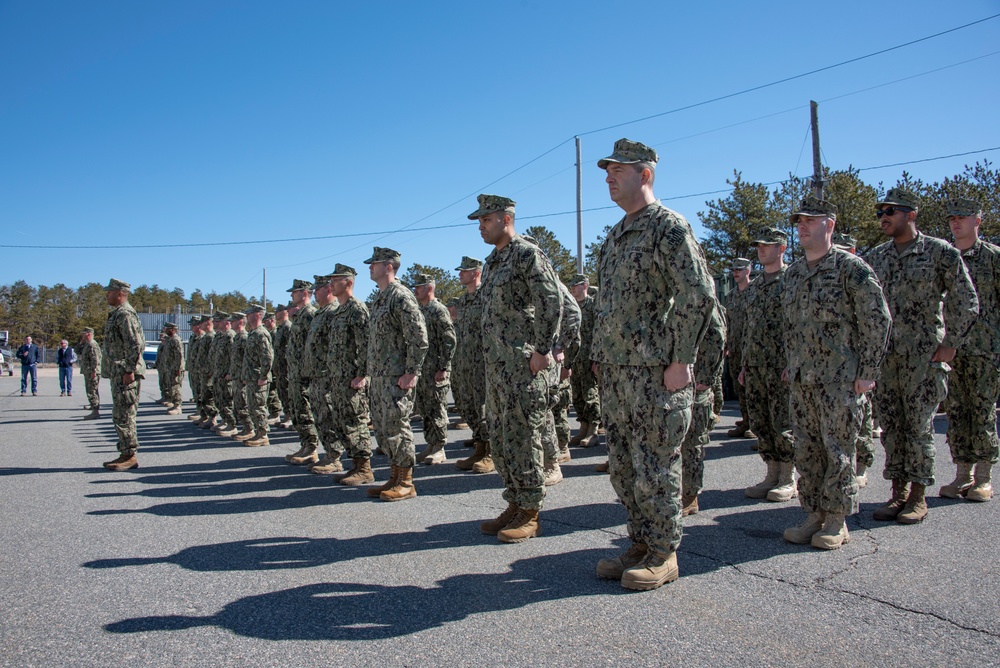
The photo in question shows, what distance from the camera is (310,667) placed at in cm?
275

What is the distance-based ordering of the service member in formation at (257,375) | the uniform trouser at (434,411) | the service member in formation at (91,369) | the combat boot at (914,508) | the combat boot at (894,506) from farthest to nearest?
the service member in formation at (91,369), the service member in formation at (257,375), the uniform trouser at (434,411), the combat boot at (894,506), the combat boot at (914,508)

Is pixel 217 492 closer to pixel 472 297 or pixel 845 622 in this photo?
pixel 472 297

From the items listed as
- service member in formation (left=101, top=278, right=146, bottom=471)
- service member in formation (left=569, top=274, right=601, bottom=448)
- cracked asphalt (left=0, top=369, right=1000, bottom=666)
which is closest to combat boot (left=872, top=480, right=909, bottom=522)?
cracked asphalt (left=0, top=369, right=1000, bottom=666)

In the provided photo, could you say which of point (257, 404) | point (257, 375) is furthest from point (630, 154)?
point (257, 404)

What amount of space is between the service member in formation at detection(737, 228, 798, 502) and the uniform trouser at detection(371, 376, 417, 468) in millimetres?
2971

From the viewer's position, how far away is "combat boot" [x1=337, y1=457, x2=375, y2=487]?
6.74 metres

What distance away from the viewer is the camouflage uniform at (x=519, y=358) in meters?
4.65

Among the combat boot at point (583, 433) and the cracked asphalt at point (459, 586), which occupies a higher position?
the combat boot at point (583, 433)

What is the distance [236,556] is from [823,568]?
360 centimetres

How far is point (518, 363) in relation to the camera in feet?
15.3

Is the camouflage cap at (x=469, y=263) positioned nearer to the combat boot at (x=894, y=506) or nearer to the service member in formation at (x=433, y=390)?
the service member in formation at (x=433, y=390)

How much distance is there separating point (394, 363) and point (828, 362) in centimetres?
352

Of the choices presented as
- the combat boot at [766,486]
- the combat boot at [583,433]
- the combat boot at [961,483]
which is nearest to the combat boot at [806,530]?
the combat boot at [766,486]

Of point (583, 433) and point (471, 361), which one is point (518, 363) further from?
point (583, 433)
